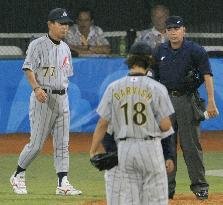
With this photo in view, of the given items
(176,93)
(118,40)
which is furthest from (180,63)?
(118,40)

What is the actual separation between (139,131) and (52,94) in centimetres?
365

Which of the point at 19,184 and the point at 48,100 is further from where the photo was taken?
the point at 19,184

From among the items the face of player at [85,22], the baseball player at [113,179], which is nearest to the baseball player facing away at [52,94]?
the baseball player at [113,179]

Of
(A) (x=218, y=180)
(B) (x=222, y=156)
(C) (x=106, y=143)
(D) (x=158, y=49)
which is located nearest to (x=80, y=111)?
(B) (x=222, y=156)

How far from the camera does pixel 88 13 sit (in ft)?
55.5

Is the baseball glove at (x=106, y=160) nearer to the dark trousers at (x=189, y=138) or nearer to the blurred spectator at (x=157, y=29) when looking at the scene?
the dark trousers at (x=189, y=138)

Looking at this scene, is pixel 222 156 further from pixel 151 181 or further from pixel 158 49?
pixel 151 181

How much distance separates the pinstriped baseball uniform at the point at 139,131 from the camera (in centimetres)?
664

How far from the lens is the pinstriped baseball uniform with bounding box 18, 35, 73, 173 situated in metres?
10.2

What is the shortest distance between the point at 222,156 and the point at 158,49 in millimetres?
5143

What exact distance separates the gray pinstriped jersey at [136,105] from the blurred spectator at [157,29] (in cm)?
982

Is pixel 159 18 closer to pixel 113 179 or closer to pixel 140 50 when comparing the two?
pixel 140 50

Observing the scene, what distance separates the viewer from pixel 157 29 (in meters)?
16.7

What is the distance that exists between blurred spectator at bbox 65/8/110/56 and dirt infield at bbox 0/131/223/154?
4.93 feet
